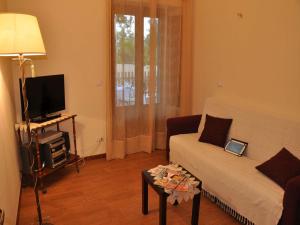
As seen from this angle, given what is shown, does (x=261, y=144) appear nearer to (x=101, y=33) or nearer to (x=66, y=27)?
(x=101, y=33)

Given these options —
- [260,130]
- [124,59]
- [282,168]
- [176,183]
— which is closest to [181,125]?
[260,130]

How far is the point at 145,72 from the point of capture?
409cm

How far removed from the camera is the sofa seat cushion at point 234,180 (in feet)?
7.16

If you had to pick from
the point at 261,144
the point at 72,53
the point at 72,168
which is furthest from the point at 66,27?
the point at 261,144

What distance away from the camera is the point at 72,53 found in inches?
143

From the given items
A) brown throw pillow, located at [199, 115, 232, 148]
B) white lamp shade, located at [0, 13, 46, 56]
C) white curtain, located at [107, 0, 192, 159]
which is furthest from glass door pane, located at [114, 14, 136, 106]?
white lamp shade, located at [0, 13, 46, 56]

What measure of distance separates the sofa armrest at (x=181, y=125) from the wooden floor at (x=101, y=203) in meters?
0.69

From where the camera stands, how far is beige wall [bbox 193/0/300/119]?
286 cm

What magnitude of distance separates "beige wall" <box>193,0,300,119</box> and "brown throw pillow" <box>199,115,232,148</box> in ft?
1.56

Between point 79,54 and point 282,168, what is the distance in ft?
9.33

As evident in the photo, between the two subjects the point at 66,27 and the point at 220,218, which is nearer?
the point at 220,218

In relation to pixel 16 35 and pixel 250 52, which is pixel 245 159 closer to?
pixel 250 52

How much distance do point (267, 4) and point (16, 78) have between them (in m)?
3.12

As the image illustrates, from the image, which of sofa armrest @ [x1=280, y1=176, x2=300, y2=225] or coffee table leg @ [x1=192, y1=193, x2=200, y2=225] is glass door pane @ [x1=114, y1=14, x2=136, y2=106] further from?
sofa armrest @ [x1=280, y1=176, x2=300, y2=225]
